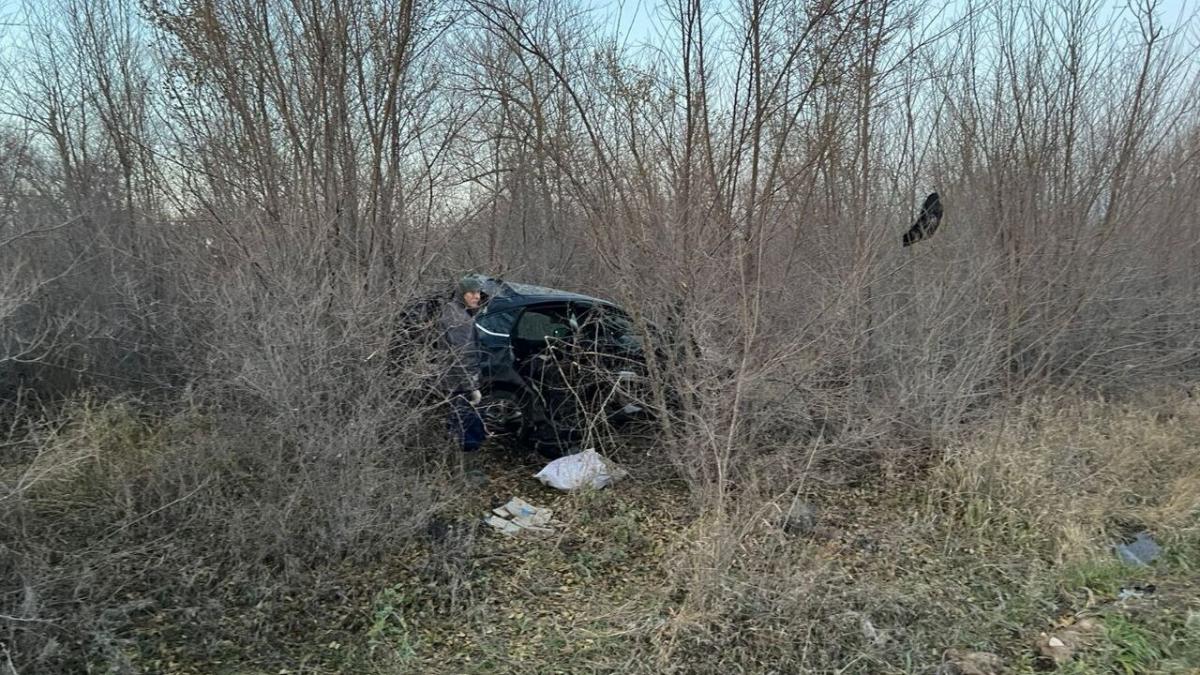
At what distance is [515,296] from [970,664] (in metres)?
4.17

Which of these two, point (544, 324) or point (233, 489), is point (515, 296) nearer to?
point (544, 324)

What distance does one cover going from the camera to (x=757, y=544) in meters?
4.22

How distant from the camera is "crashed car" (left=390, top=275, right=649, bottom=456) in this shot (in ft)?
18.7

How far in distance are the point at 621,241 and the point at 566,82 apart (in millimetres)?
1429

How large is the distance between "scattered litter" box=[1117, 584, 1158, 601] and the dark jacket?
13.5 feet

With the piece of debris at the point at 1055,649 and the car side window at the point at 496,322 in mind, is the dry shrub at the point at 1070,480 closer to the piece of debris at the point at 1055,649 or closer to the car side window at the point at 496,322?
the piece of debris at the point at 1055,649

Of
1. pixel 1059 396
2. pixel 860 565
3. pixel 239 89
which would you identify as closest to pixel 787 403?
pixel 860 565

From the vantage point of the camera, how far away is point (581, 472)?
546 centimetres

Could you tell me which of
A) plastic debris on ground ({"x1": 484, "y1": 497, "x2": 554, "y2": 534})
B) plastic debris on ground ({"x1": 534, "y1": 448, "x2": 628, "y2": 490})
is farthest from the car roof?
plastic debris on ground ({"x1": 484, "y1": 497, "x2": 554, "y2": 534})

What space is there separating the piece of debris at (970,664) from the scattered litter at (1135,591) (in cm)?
110

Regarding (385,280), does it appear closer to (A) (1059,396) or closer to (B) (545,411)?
(B) (545,411)

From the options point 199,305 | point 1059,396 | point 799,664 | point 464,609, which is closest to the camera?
point 799,664

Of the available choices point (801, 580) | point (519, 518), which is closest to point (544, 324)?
point (519, 518)

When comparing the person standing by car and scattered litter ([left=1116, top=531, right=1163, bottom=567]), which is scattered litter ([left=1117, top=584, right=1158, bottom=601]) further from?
the person standing by car
